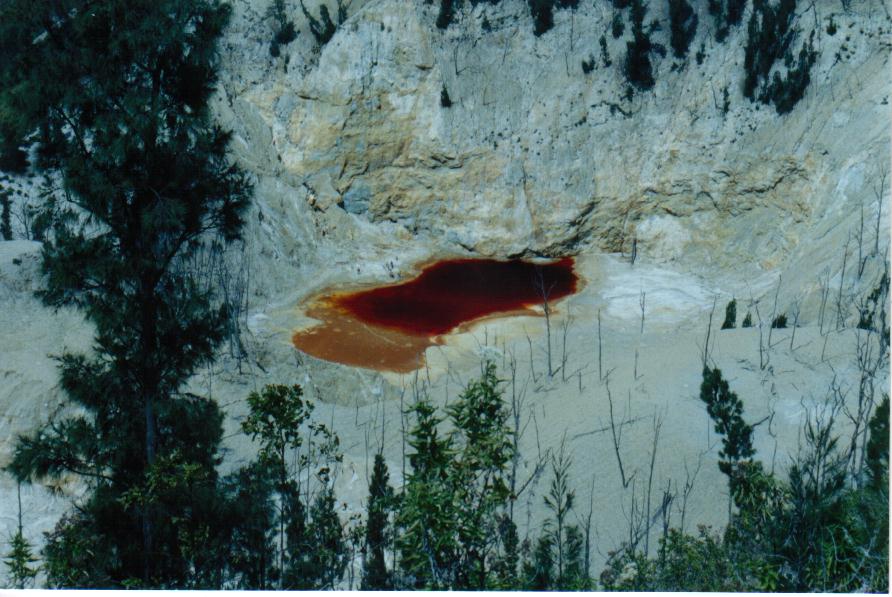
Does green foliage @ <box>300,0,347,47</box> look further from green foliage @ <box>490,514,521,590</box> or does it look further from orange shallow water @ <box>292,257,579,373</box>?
green foliage @ <box>490,514,521,590</box>

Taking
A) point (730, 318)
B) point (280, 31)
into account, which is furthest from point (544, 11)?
point (730, 318)

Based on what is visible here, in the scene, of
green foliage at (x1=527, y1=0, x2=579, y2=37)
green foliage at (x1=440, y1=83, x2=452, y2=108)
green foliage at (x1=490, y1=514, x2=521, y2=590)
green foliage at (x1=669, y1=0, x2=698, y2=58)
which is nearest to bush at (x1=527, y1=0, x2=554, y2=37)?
green foliage at (x1=527, y1=0, x2=579, y2=37)

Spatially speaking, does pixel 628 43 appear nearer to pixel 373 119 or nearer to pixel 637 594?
pixel 373 119

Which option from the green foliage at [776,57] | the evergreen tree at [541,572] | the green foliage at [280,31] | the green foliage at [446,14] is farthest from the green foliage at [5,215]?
the green foliage at [776,57]

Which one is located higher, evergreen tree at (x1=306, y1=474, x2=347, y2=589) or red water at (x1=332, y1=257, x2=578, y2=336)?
red water at (x1=332, y1=257, x2=578, y2=336)

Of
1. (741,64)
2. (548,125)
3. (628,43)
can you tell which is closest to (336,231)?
(548,125)

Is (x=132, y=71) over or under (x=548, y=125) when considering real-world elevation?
under

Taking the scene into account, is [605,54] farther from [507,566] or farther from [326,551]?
[507,566]
